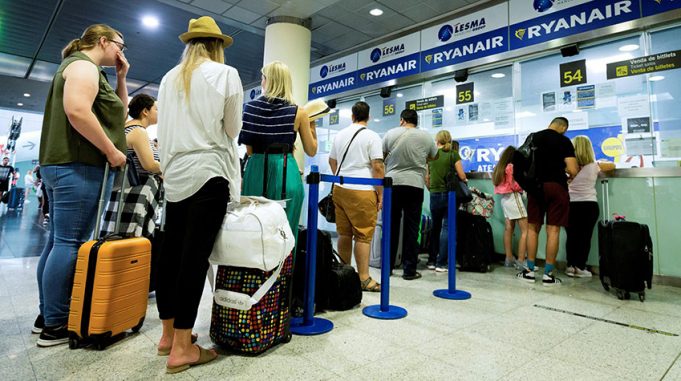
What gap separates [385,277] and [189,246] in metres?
1.29

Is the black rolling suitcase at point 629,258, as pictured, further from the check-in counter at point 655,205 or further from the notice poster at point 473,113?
the notice poster at point 473,113

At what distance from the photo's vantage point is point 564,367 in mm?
1661

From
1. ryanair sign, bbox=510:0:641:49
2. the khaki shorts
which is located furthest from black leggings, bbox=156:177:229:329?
ryanair sign, bbox=510:0:641:49

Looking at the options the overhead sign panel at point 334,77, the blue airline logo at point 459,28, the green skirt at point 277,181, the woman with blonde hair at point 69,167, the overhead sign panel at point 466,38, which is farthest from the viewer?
the overhead sign panel at point 334,77

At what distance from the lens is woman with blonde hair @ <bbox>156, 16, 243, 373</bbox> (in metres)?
1.53

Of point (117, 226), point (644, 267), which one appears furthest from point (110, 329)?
point (644, 267)

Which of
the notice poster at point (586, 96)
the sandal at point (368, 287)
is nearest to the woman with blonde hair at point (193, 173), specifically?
the sandal at point (368, 287)

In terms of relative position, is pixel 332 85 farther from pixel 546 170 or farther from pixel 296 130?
pixel 296 130

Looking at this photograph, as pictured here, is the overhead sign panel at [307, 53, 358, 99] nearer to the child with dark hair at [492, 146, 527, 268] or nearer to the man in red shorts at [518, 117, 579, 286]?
the child with dark hair at [492, 146, 527, 268]

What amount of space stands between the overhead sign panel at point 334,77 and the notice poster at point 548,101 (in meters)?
2.98

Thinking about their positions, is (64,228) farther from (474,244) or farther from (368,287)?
(474,244)

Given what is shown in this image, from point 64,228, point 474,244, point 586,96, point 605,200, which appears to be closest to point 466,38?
point 586,96

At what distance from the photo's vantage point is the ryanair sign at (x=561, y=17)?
3.89 meters

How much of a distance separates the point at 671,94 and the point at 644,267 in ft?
7.30
